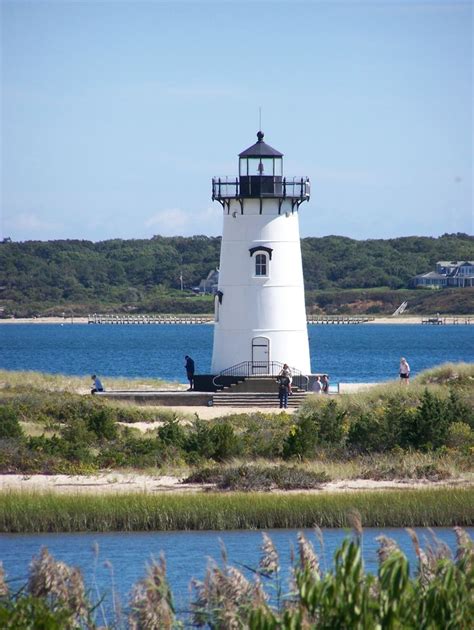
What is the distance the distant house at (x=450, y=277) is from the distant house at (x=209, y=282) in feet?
83.7

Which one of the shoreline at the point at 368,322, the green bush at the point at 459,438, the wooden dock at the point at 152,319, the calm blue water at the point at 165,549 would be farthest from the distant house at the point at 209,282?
the calm blue water at the point at 165,549

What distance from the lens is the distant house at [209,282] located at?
169m

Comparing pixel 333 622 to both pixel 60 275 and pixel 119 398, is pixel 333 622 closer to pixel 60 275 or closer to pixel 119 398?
pixel 119 398

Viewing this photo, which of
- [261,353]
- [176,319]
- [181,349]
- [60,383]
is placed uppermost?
[176,319]

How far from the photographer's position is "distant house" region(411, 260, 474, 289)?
570 feet

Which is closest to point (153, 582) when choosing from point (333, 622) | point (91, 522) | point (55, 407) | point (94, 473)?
point (333, 622)

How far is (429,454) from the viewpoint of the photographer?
80.9 feet

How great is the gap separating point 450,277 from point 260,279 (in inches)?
5545

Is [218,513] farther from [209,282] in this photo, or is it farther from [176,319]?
[176,319]

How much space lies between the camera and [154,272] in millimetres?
188125

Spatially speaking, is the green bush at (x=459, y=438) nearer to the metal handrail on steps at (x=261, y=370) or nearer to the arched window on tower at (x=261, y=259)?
the metal handrail on steps at (x=261, y=370)

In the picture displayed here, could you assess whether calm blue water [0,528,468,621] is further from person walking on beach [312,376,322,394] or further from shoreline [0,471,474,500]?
person walking on beach [312,376,322,394]

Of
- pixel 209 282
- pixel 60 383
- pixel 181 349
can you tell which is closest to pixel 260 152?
pixel 60 383

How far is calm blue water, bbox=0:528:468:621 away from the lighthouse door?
17520mm
